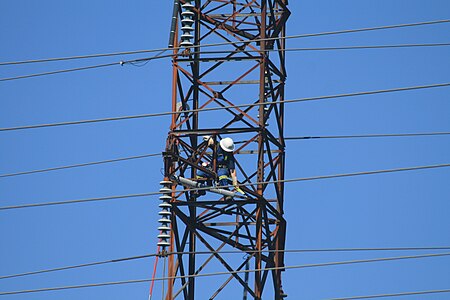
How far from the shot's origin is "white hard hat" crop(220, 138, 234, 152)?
1976 inches

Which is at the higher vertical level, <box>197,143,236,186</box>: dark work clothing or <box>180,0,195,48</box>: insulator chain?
<box>180,0,195,48</box>: insulator chain

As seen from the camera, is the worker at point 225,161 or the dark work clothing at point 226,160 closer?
the worker at point 225,161

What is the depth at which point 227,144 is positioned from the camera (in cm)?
5019

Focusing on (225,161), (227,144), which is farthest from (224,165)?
(227,144)

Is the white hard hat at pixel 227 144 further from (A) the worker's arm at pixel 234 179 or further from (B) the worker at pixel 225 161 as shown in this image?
(A) the worker's arm at pixel 234 179

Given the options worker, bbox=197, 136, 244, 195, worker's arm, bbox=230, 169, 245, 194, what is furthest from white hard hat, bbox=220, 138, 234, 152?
worker's arm, bbox=230, 169, 245, 194

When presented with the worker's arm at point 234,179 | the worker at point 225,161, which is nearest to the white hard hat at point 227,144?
the worker at point 225,161

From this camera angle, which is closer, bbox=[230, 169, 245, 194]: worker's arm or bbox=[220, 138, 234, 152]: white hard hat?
bbox=[230, 169, 245, 194]: worker's arm

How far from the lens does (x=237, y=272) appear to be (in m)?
48.4

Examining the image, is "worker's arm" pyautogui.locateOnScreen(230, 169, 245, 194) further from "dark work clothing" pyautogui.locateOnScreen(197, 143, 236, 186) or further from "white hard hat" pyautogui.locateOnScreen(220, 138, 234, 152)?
"white hard hat" pyautogui.locateOnScreen(220, 138, 234, 152)

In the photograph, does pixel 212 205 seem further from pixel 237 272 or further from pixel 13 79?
pixel 13 79

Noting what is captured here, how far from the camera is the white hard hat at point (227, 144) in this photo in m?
50.2

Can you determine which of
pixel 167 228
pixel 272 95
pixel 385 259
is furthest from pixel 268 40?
pixel 385 259

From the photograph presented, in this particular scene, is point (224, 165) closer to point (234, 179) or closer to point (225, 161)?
point (225, 161)
